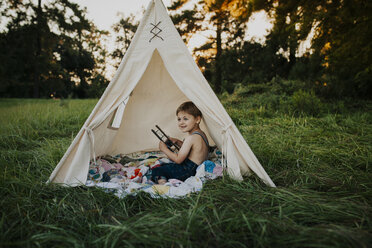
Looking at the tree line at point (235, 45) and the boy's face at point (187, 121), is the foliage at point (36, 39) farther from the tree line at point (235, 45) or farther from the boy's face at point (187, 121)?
the boy's face at point (187, 121)

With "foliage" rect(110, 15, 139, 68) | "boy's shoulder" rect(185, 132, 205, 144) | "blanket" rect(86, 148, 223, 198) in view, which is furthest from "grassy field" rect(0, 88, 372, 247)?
"foliage" rect(110, 15, 139, 68)

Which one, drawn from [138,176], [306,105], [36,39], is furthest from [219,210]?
[36,39]

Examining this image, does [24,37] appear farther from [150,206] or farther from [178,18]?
[150,206]

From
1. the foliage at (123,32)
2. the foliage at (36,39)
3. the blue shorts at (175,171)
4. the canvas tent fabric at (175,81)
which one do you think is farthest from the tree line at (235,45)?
the foliage at (123,32)

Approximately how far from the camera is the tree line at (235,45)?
3.42m

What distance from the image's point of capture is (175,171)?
2314 mm

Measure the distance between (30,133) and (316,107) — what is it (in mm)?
6133

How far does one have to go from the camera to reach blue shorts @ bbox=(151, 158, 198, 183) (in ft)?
7.53

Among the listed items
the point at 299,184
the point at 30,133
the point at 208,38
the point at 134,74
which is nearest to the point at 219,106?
the point at 134,74

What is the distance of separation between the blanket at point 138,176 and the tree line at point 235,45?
106 inches

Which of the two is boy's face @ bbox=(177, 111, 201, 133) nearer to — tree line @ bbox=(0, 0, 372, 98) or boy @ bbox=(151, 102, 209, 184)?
boy @ bbox=(151, 102, 209, 184)

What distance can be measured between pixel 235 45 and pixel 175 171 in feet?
38.9

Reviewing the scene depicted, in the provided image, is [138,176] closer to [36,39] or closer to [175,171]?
[175,171]

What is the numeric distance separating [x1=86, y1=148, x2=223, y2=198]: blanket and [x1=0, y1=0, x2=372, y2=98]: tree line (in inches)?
106
